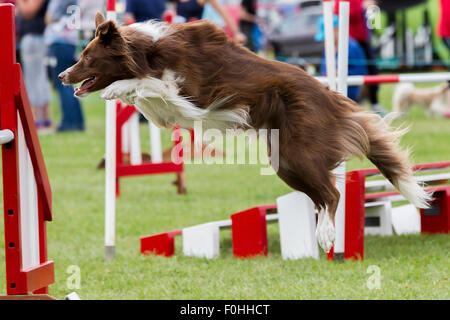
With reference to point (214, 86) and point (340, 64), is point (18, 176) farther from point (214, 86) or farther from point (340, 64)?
point (340, 64)

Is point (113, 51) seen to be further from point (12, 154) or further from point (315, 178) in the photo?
point (315, 178)

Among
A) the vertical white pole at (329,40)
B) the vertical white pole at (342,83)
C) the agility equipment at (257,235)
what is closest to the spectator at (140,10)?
the agility equipment at (257,235)

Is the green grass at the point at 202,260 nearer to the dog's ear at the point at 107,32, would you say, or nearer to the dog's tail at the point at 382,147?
the dog's tail at the point at 382,147

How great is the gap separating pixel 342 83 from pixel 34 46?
8.53 metres

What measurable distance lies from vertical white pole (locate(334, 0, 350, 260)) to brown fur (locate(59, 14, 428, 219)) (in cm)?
98

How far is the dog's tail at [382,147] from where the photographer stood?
3992 mm

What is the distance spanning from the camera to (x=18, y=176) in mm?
3719

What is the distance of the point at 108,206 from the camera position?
18.3ft

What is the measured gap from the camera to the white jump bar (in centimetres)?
359

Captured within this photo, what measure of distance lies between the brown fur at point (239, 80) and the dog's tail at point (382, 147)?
67 millimetres

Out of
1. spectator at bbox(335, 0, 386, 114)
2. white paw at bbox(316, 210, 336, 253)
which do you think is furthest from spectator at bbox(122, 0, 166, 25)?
white paw at bbox(316, 210, 336, 253)

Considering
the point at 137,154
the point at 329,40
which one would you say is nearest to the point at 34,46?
the point at 137,154
